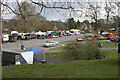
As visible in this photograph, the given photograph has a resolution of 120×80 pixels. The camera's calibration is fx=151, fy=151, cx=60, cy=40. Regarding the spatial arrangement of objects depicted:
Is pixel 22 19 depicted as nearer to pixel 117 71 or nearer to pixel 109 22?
pixel 117 71

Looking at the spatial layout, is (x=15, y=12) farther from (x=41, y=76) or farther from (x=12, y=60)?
(x=12, y=60)

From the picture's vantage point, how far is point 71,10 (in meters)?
2.84

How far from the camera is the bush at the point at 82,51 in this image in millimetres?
4287

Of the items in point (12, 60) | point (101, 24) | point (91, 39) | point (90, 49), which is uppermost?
point (101, 24)

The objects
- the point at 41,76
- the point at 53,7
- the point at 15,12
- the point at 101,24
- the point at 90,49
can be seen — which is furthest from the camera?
the point at 90,49

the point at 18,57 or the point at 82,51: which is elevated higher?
the point at 82,51

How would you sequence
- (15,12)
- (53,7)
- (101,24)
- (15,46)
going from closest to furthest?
(53,7), (15,12), (101,24), (15,46)

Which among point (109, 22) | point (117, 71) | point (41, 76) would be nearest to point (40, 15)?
point (41, 76)

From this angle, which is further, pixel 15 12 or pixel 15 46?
pixel 15 46

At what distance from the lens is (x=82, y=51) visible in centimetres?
439

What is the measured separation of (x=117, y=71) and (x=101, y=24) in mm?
1809

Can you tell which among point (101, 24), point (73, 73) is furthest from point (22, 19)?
point (101, 24)

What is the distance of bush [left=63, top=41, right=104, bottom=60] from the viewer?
169 inches

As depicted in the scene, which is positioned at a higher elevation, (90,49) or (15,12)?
(15,12)
